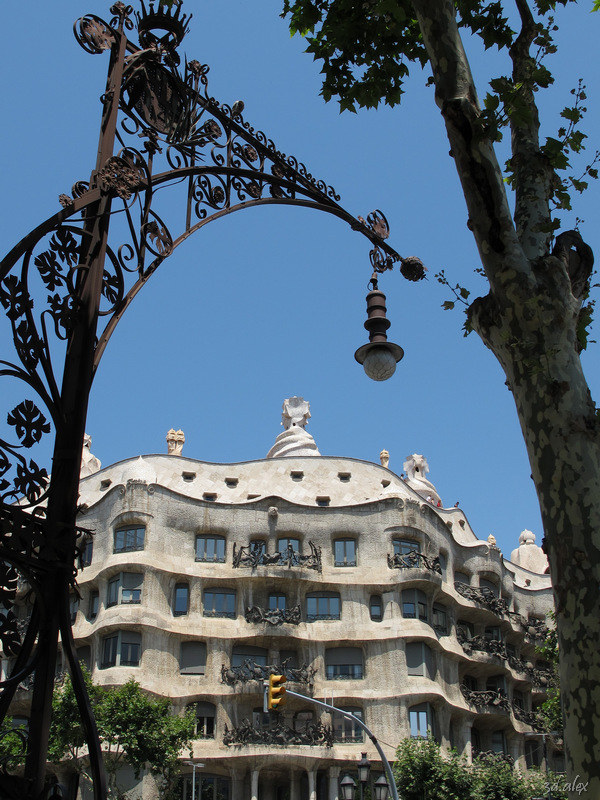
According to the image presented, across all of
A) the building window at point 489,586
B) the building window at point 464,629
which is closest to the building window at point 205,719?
the building window at point 464,629

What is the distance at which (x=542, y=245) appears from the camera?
619 cm

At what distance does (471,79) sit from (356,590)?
38172 mm

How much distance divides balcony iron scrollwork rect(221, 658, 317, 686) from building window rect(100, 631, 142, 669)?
13.0 ft

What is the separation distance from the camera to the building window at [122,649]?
3850 cm

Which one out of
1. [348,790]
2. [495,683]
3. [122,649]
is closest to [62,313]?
[348,790]

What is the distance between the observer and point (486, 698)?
44.2 metres

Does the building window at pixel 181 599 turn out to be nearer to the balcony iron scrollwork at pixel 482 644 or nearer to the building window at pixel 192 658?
the building window at pixel 192 658

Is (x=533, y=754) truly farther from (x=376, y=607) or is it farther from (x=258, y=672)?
(x=258, y=672)

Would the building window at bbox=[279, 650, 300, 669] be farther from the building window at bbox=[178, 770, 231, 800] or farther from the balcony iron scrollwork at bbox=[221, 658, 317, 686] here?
the building window at bbox=[178, 770, 231, 800]

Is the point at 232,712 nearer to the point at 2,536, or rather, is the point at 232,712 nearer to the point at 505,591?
the point at 505,591

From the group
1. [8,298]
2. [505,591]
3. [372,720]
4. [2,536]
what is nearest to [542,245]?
[8,298]

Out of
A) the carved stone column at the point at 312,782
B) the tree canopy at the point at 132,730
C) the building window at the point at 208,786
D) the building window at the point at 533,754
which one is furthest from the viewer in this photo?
the building window at the point at 533,754

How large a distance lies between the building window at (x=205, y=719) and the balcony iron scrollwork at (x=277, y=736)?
82 cm

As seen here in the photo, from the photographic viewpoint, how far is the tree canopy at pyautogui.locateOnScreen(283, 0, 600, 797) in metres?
4.77
